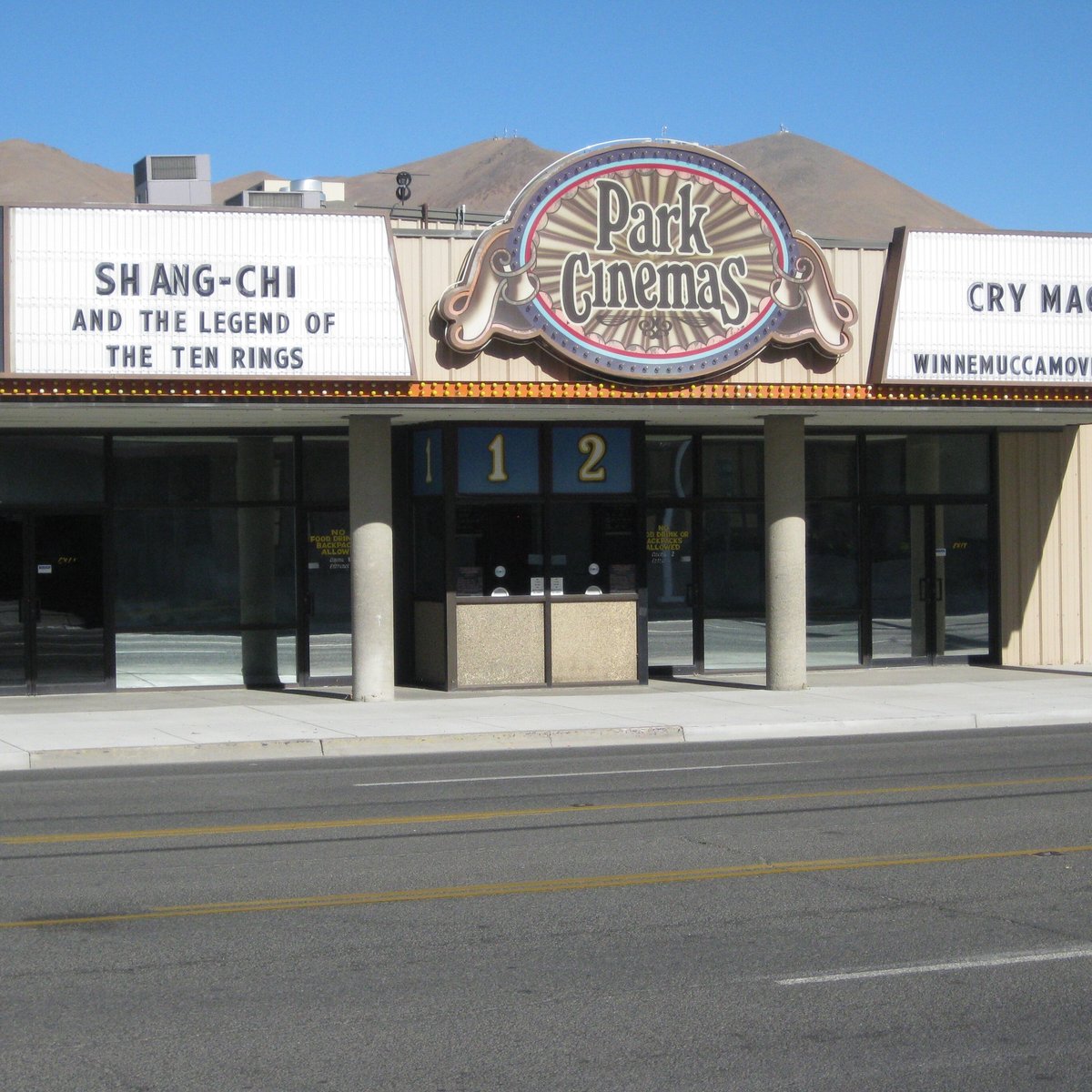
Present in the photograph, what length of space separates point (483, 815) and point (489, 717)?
6253mm

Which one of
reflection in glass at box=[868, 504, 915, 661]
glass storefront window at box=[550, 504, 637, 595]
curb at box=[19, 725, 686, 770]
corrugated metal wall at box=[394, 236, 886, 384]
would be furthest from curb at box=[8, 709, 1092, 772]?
reflection in glass at box=[868, 504, 915, 661]

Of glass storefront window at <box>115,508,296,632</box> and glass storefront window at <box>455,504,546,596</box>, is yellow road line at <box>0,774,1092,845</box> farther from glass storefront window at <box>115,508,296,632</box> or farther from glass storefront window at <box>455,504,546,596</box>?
glass storefront window at <box>115,508,296,632</box>

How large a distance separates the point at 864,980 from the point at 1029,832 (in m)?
4.04

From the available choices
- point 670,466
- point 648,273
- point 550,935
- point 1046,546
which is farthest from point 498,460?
point 550,935

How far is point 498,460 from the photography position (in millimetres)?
20891

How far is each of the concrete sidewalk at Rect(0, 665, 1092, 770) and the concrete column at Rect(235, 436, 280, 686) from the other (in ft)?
2.23

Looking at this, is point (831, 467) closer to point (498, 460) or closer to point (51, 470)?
point (498, 460)

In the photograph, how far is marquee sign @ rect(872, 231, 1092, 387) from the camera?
20.2 metres

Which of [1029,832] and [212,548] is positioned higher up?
[212,548]

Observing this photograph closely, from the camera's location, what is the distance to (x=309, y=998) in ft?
22.1

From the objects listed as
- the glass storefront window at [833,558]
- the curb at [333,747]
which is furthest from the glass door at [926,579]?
the curb at [333,747]

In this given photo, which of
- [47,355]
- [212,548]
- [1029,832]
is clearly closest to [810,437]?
[212,548]

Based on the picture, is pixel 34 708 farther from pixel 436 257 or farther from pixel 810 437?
pixel 810 437

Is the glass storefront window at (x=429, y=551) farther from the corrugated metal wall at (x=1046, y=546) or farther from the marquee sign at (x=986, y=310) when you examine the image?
Result: the corrugated metal wall at (x=1046, y=546)
